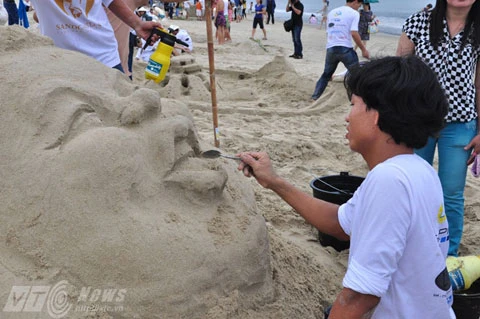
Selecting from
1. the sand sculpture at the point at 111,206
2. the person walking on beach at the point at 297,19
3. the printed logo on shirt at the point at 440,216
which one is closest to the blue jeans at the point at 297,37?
the person walking on beach at the point at 297,19

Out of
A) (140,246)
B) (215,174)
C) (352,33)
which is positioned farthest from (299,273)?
(352,33)

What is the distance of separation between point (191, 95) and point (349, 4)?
97.6 inches

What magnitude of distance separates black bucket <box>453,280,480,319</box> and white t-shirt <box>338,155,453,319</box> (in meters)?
0.92

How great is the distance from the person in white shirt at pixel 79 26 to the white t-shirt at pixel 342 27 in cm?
417

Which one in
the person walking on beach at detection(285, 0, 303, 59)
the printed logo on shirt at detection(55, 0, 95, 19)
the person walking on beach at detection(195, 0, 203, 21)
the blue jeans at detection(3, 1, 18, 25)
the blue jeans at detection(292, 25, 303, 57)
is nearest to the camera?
the printed logo on shirt at detection(55, 0, 95, 19)

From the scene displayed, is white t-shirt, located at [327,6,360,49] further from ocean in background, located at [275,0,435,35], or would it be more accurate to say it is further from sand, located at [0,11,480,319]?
ocean in background, located at [275,0,435,35]

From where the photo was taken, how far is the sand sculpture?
1.61 m

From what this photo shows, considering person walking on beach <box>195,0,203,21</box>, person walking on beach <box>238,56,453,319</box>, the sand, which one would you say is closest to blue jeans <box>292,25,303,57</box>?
the sand

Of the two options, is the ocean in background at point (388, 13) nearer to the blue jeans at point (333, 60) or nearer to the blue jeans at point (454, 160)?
the blue jeans at point (333, 60)

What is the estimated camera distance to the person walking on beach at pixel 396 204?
4.33 ft

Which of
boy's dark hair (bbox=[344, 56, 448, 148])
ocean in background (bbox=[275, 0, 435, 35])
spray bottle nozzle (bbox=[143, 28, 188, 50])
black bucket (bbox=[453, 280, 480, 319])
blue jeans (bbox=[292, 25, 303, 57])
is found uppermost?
boy's dark hair (bbox=[344, 56, 448, 148])
